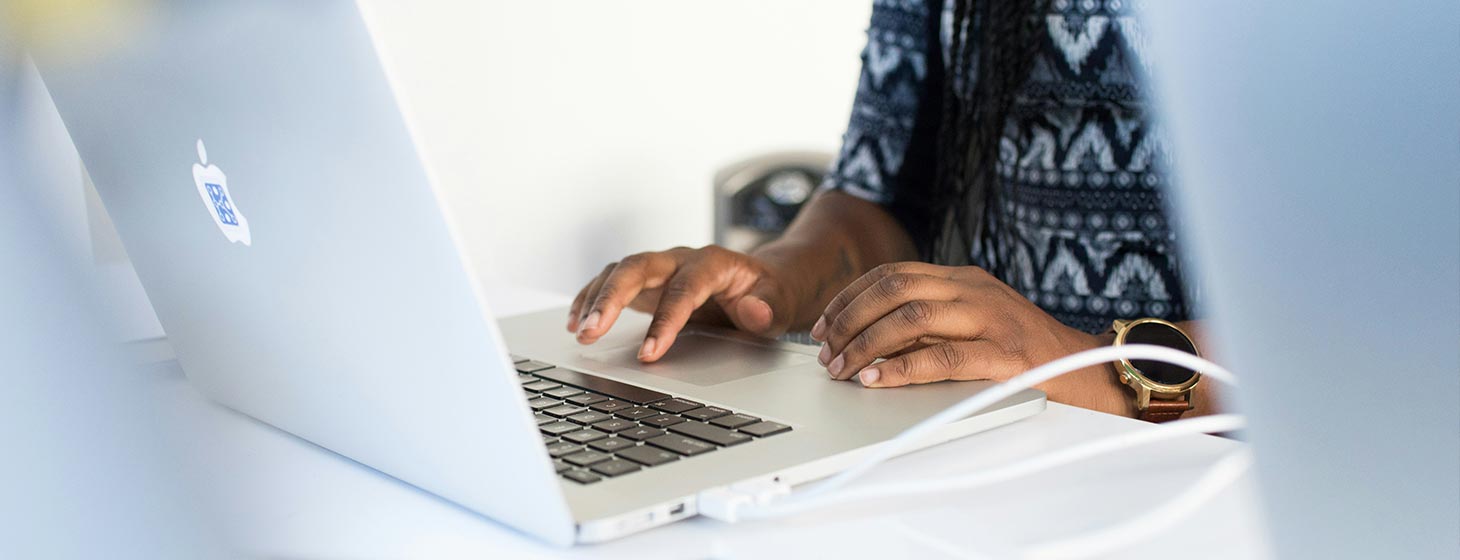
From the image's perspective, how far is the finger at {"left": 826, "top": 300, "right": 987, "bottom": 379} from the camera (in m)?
0.72

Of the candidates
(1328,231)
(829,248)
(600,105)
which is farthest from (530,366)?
(600,105)

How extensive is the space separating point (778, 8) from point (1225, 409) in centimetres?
138

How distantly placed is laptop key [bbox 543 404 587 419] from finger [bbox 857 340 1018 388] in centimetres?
17

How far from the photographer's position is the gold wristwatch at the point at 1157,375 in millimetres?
728

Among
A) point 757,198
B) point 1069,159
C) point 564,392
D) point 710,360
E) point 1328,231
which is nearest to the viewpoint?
point 1328,231

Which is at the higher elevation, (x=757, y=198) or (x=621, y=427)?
(x=621, y=427)

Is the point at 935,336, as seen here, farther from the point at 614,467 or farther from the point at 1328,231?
the point at 1328,231

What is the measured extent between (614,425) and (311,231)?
19 cm

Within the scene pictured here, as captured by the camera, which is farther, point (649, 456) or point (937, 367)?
point (937, 367)

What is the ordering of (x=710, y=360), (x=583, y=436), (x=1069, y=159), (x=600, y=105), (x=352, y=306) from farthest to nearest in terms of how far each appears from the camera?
(x=600, y=105) → (x=1069, y=159) → (x=710, y=360) → (x=583, y=436) → (x=352, y=306)

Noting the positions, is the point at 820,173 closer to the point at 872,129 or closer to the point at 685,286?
the point at 872,129

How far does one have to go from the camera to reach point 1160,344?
2.48 ft

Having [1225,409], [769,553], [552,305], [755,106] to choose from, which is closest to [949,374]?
[1225,409]

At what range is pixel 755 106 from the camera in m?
1.96
